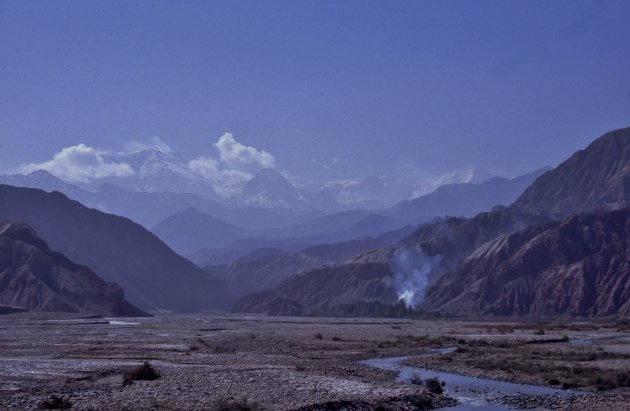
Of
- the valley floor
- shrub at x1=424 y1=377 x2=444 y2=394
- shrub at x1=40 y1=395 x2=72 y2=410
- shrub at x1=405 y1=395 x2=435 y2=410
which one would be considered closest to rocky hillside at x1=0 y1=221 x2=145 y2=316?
the valley floor

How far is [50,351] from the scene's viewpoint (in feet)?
228

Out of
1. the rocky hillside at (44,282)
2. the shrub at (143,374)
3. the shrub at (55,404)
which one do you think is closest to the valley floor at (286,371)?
the shrub at (55,404)

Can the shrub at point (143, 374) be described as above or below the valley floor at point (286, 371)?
above

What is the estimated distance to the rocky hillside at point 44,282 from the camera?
17025 cm

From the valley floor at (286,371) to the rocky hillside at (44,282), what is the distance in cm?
8661

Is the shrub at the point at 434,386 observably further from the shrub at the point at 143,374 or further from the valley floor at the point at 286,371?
the shrub at the point at 143,374

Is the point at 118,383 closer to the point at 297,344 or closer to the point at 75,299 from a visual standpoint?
the point at 297,344

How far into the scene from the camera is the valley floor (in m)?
39.7

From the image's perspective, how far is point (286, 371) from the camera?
52000mm

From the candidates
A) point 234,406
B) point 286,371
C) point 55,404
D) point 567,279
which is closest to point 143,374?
point 286,371

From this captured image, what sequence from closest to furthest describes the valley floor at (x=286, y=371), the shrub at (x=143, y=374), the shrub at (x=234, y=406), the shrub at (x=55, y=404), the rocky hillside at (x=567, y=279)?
the shrub at (x=55, y=404) → the shrub at (x=234, y=406) → the valley floor at (x=286, y=371) → the shrub at (x=143, y=374) → the rocky hillside at (x=567, y=279)

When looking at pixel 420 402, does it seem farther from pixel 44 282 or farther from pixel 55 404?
pixel 44 282

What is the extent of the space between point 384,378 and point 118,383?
50.3 ft

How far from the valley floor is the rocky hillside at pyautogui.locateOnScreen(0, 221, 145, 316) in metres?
86.6
